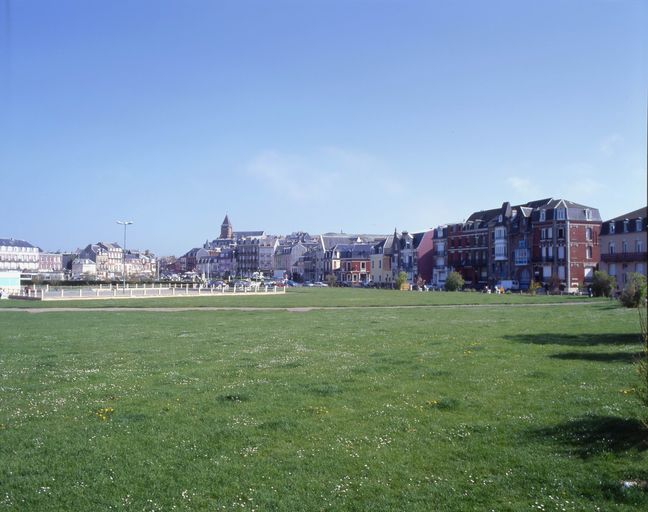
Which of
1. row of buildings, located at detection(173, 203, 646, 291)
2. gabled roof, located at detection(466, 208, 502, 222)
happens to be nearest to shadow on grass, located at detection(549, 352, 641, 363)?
row of buildings, located at detection(173, 203, 646, 291)

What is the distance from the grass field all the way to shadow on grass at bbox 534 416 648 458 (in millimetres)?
43

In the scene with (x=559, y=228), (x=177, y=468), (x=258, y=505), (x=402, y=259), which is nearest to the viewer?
(x=258, y=505)

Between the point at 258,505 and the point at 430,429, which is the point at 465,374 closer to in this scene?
the point at 430,429

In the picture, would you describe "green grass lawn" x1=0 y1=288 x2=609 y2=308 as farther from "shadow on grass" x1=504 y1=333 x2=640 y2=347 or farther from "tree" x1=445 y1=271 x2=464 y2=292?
"shadow on grass" x1=504 y1=333 x2=640 y2=347

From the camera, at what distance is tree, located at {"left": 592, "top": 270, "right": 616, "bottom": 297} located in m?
67.2

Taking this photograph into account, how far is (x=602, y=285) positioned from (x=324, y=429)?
64.4 metres

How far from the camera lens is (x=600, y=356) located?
18469 millimetres

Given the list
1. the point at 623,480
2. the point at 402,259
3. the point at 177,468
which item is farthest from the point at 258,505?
the point at 402,259

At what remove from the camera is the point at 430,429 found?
10797 mm

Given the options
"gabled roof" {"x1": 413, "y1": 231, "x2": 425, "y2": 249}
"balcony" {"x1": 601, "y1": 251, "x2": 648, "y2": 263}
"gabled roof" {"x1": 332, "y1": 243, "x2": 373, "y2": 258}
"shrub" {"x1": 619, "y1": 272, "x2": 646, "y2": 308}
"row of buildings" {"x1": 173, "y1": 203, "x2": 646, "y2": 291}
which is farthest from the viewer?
"gabled roof" {"x1": 332, "y1": 243, "x2": 373, "y2": 258}

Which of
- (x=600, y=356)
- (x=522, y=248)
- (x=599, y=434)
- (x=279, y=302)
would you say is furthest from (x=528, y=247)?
(x=599, y=434)

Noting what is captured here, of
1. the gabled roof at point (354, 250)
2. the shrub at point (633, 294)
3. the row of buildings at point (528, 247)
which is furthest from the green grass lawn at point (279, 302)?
the gabled roof at point (354, 250)

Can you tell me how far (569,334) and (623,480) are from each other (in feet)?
60.6

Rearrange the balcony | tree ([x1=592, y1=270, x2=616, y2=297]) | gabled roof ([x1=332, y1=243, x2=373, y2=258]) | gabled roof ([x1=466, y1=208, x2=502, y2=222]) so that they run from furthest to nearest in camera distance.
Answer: gabled roof ([x1=332, y1=243, x2=373, y2=258]), gabled roof ([x1=466, y1=208, x2=502, y2=222]), the balcony, tree ([x1=592, y1=270, x2=616, y2=297])
